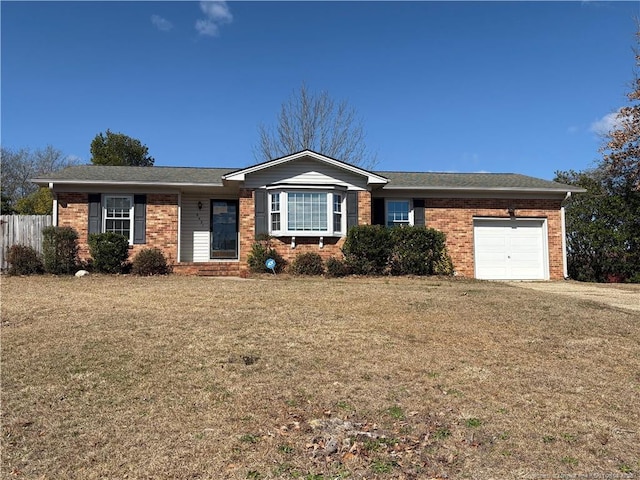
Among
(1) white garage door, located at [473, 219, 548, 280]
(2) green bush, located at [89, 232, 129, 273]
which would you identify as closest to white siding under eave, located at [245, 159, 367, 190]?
(2) green bush, located at [89, 232, 129, 273]

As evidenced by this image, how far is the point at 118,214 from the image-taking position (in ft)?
51.6

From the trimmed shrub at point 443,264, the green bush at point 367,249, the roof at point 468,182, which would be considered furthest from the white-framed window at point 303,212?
the trimmed shrub at point 443,264

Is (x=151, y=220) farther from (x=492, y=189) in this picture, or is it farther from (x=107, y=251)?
(x=492, y=189)

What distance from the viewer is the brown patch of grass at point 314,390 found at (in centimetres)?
366

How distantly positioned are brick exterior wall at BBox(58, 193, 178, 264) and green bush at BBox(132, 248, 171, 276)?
35.5 inches

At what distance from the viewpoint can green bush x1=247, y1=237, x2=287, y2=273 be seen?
14.8 metres

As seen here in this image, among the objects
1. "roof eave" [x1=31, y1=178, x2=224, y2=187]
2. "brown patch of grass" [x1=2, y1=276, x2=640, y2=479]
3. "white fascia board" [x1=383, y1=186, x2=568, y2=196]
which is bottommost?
"brown patch of grass" [x1=2, y1=276, x2=640, y2=479]

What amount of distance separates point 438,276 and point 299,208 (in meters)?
4.76

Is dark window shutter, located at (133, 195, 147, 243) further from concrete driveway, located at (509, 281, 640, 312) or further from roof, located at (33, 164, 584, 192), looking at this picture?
concrete driveway, located at (509, 281, 640, 312)

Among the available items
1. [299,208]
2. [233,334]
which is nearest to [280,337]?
[233,334]

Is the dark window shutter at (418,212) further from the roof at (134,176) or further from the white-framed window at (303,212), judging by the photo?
the roof at (134,176)

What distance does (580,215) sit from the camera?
59.5 ft

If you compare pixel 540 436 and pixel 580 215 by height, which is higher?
pixel 580 215

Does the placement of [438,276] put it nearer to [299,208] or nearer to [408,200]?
[408,200]
